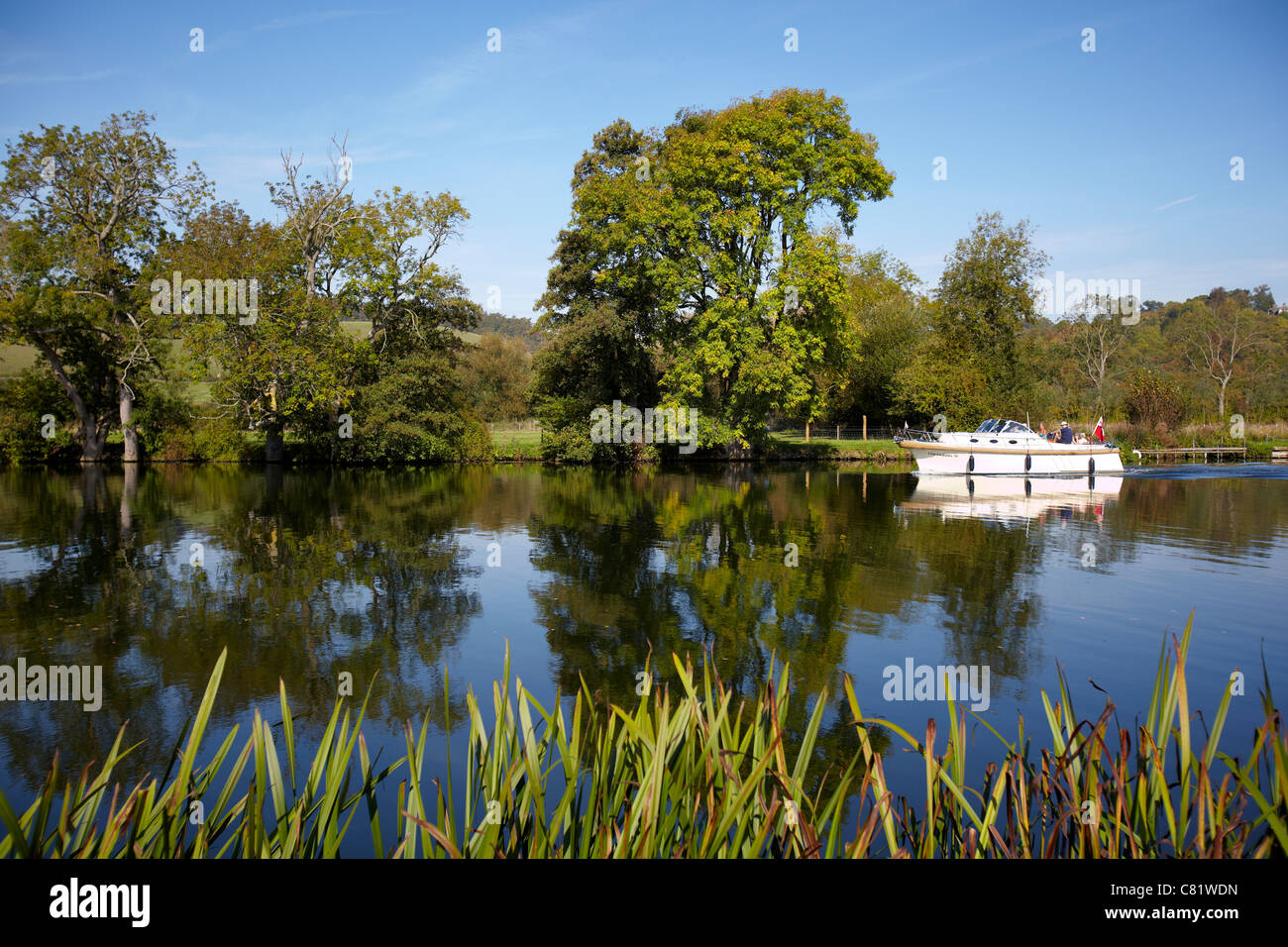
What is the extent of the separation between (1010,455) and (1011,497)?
7606 millimetres

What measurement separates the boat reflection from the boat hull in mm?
422

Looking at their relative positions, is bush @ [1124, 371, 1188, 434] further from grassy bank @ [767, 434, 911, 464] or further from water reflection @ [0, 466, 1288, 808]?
water reflection @ [0, 466, 1288, 808]

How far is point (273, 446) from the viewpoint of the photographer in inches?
1545

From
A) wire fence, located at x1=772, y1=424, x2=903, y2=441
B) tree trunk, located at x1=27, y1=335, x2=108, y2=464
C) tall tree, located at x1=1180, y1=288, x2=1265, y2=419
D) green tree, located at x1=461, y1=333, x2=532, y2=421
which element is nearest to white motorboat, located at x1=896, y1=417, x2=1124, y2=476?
wire fence, located at x1=772, y1=424, x2=903, y2=441

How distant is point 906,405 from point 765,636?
141 feet

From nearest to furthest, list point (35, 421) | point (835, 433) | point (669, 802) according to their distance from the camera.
Result: point (669, 802), point (35, 421), point (835, 433)

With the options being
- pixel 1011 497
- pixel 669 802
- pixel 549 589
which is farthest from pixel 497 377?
pixel 669 802

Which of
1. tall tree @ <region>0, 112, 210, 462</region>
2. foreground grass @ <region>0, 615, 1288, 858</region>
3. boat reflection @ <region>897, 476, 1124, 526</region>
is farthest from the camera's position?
tall tree @ <region>0, 112, 210, 462</region>

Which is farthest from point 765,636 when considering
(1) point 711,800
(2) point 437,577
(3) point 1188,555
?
(3) point 1188,555

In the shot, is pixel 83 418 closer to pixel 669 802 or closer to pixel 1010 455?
pixel 1010 455

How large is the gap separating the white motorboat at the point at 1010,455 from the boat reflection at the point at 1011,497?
0.47 m

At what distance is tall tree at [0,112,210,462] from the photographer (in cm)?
3416
